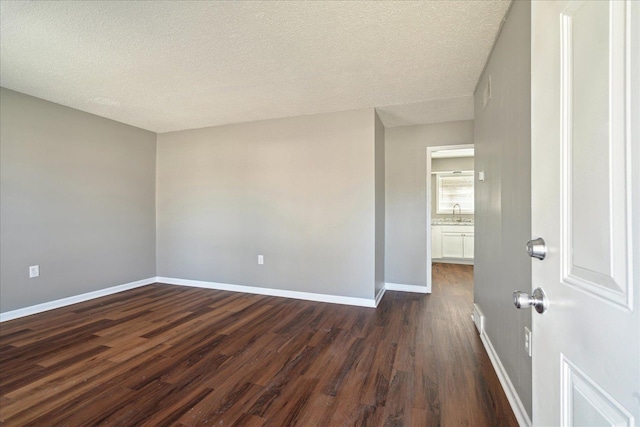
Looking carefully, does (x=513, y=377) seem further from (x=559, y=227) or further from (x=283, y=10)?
(x=283, y=10)

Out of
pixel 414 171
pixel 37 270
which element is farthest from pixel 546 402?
pixel 37 270

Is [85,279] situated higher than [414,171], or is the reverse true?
[414,171]

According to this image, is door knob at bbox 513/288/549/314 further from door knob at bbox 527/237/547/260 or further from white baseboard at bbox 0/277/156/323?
white baseboard at bbox 0/277/156/323

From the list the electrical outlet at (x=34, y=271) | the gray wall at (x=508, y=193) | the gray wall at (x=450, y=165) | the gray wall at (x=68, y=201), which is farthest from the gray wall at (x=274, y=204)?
the gray wall at (x=450, y=165)

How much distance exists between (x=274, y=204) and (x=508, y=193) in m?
2.81

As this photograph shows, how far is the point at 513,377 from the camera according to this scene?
5.30ft

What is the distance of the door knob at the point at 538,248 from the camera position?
2.29 ft

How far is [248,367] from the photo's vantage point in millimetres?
2033

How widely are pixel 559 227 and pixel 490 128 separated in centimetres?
187

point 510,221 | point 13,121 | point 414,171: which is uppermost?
point 13,121

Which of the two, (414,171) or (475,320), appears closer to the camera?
(475,320)

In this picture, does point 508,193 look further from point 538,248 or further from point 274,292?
point 274,292

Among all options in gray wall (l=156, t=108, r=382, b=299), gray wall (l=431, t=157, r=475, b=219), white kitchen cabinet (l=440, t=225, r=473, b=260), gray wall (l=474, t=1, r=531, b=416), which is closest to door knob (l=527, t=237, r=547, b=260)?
gray wall (l=474, t=1, r=531, b=416)

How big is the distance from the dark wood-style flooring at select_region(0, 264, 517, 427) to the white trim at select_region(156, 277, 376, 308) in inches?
5.1
